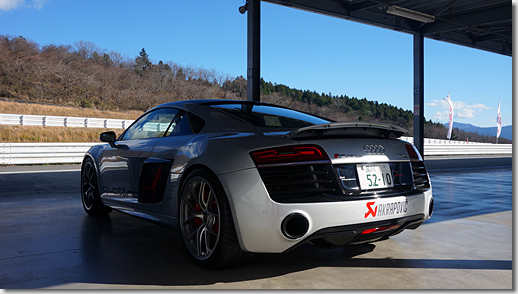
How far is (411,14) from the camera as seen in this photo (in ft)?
38.9

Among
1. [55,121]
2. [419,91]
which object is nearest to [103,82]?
[55,121]

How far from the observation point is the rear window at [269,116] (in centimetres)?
337

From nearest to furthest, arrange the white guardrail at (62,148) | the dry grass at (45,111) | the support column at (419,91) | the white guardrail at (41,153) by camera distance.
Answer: the support column at (419,91)
the white guardrail at (41,153)
the white guardrail at (62,148)
the dry grass at (45,111)

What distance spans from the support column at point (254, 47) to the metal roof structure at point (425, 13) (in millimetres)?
660

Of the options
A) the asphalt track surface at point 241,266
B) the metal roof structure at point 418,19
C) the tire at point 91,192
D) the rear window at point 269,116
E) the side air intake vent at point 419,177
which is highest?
the metal roof structure at point 418,19

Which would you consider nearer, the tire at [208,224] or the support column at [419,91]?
the tire at [208,224]

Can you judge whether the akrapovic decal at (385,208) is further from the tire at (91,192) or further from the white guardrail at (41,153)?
the white guardrail at (41,153)

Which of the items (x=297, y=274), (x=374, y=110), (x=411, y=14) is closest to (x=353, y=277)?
(x=297, y=274)

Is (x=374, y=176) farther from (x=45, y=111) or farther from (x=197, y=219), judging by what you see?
(x=45, y=111)

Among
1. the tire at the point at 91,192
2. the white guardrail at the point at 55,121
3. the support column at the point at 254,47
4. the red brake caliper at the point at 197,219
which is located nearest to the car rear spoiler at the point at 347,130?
the red brake caliper at the point at 197,219

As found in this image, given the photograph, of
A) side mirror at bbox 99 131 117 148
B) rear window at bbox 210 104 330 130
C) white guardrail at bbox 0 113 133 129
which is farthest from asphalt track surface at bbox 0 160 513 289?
white guardrail at bbox 0 113 133 129

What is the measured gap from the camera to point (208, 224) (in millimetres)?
2980

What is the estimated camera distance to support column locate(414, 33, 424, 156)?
1417cm

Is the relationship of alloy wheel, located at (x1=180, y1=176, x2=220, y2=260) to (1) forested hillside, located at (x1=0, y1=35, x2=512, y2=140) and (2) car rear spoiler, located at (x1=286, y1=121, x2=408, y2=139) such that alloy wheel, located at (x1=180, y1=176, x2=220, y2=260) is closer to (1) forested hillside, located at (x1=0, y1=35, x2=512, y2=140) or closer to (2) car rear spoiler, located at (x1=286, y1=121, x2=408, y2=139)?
(2) car rear spoiler, located at (x1=286, y1=121, x2=408, y2=139)
